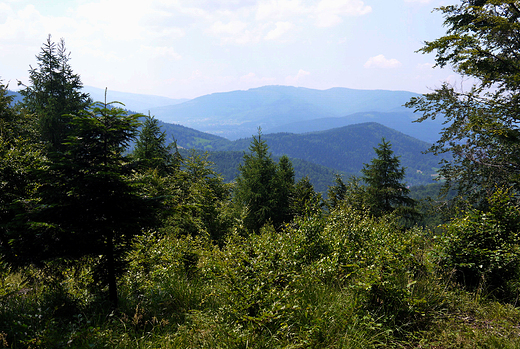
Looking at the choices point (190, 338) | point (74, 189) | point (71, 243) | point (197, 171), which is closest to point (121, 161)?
point (74, 189)

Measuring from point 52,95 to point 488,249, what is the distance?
90.6ft

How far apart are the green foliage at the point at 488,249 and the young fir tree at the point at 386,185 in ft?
67.1

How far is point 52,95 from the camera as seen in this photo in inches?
811

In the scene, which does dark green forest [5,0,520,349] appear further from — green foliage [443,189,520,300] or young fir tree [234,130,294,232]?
young fir tree [234,130,294,232]

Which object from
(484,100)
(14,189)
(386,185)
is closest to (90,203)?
(14,189)

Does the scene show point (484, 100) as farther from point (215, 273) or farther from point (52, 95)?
point (52, 95)

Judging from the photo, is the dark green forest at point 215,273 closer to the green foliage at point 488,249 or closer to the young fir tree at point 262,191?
the green foliage at point 488,249

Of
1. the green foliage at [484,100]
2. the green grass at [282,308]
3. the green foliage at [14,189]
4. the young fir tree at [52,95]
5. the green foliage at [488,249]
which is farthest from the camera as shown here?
the young fir tree at [52,95]

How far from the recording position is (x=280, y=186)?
23.4 meters

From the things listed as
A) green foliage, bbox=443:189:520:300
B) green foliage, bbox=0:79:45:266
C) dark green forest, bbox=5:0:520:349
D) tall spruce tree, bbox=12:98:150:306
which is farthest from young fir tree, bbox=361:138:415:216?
green foliage, bbox=0:79:45:266

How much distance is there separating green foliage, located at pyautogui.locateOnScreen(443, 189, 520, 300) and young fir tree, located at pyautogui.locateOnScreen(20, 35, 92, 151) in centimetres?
2357

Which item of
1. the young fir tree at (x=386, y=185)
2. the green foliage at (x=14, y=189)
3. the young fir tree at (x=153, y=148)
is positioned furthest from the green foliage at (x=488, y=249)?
the young fir tree at (x=153, y=148)

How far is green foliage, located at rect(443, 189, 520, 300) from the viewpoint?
369 centimetres

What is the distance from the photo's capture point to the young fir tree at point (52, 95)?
755 inches
